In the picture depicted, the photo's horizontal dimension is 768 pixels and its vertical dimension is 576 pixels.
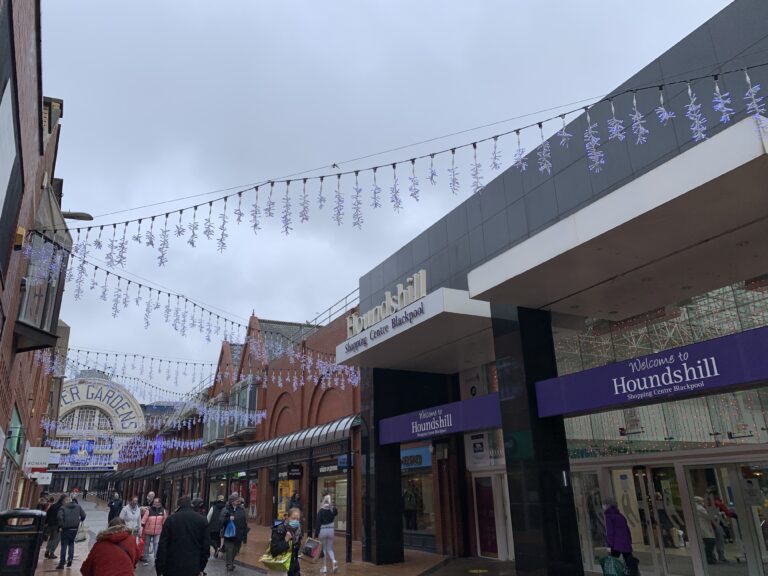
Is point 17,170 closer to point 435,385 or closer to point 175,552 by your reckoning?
point 175,552

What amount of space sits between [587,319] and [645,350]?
1.30m

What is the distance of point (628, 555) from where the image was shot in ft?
32.1

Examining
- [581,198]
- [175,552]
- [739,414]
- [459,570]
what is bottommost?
[459,570]

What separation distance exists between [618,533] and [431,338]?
5.71 metres

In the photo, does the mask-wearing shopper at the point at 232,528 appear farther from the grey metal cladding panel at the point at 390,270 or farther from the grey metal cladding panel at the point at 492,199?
the grey metal cladding panel at the point at 492,199

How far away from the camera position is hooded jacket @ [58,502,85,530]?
1323 centimetres

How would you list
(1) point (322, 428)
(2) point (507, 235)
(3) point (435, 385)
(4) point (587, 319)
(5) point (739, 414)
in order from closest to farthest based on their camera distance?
(5) point (739, 414)
(4) point (587, 319)
(2) point (507, 235)
(3) point (435, 385)
(1) point (322, 428)

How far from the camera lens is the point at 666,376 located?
26.6 feet

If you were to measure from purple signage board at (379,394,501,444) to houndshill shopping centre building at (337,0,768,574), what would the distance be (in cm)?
5

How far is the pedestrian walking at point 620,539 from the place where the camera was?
31.8 ft

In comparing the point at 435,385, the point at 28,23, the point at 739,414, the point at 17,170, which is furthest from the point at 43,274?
the point at 739,414

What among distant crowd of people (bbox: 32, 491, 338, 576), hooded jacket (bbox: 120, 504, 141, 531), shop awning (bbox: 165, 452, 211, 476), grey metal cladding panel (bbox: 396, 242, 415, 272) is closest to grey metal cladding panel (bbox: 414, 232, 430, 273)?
grey metal cladding panel (bbox: 396, 242, 415, 272)

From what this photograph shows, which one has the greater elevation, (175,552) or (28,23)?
(28,23)

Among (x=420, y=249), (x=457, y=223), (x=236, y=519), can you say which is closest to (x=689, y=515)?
(x=457, y=223)
